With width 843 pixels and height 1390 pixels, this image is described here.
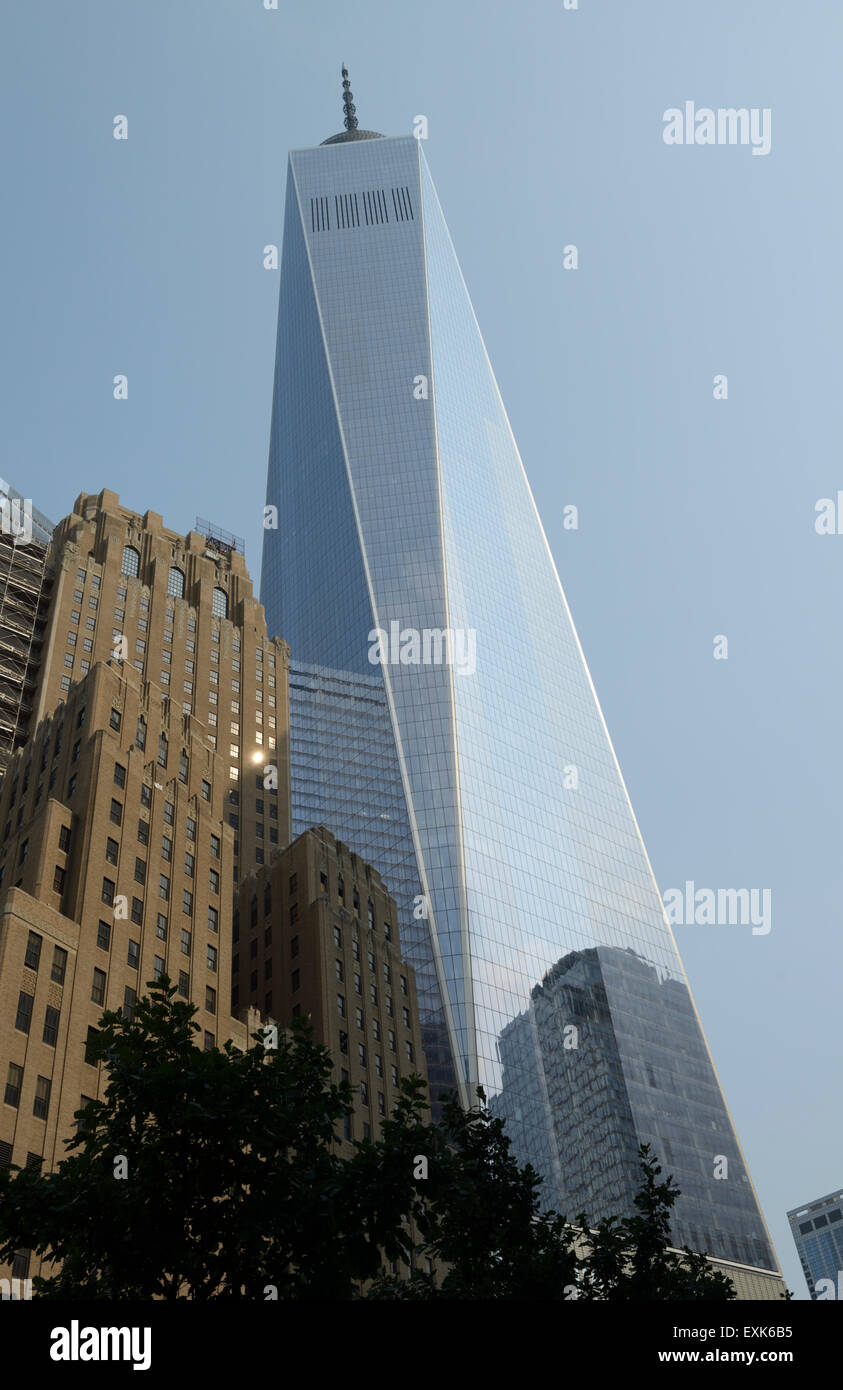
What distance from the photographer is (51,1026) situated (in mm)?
57969

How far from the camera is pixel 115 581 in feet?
407

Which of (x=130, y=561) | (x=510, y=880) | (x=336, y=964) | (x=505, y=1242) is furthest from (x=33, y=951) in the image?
(x=510, y=880)

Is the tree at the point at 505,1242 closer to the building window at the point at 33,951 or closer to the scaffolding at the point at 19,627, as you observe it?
the building window at the point at 33,951

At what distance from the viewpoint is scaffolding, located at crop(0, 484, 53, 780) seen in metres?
108

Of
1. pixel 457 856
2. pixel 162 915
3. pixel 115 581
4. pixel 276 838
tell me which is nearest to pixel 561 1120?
pixel 457 856

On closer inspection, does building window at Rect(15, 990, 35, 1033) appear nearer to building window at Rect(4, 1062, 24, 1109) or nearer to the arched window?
building window at Rect(4, 1062, 24, 1109)

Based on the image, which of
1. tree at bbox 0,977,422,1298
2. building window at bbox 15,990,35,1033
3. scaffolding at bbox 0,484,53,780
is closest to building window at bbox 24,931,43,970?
building window at bbox 15,990,35,1033

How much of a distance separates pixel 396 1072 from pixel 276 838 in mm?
31930

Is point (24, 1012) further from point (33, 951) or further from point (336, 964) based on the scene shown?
point (336, 964)

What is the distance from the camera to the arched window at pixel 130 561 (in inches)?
5113

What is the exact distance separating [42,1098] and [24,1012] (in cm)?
401
